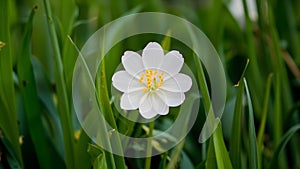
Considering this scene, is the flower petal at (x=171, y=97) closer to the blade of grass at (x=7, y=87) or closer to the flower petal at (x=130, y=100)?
the flower petal at (x=130, y=100)

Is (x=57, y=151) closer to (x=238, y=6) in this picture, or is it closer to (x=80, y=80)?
(x=80, y=80)

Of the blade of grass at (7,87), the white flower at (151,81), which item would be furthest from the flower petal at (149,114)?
the blade of grass at (7,87)

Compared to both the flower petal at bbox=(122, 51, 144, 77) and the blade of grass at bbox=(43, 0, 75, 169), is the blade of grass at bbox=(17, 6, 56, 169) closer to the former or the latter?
the blade of grass at bbox=(43, 0, 75, 169)

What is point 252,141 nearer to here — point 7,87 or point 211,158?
point 211,158

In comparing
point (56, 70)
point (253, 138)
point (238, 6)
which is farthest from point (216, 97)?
point (238, 6)

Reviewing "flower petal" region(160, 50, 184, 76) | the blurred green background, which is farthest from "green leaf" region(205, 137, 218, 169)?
"flower petal" region(160, 50, 184, 76)

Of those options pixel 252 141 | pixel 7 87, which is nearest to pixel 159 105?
pixel 252 141
